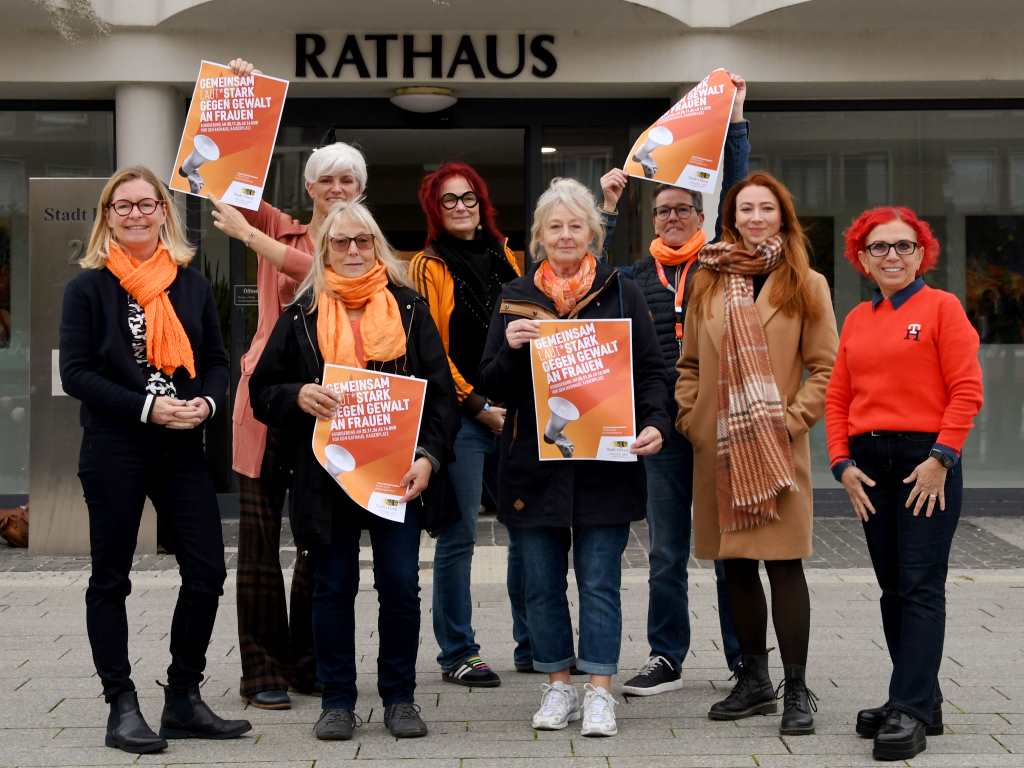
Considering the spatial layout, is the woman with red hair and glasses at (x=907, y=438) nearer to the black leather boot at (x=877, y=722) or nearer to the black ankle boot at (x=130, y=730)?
the black leather boot at (x=877, y=722)

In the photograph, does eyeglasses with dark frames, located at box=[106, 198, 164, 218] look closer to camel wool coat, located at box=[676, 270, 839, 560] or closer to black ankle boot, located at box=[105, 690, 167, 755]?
black ankle boot, located at box=[105, 690, 167, 755]

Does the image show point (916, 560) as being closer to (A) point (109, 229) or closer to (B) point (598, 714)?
(B) point (598, 714)

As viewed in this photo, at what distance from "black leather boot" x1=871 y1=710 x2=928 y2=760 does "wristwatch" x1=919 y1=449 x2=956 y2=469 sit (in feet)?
2.82

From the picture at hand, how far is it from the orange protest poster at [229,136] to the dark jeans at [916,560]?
8.06 ft

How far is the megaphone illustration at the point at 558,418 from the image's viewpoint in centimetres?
520

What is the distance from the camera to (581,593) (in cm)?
530

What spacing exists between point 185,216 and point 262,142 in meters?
6.23

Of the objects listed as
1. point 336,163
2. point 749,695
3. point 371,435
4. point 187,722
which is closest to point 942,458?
point 749,695

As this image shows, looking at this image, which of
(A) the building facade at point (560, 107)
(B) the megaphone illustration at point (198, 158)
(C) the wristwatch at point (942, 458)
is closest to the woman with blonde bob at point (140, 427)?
(B) the megaphone illustration at point (198, 158)

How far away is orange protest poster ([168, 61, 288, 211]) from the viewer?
5484 millimetres

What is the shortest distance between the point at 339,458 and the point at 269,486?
0.77 metres

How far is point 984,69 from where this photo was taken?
36.7ft

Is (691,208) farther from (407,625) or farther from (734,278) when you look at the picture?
(407,625)

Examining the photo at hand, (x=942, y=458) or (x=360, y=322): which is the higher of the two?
(x=360, y=322)
